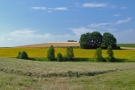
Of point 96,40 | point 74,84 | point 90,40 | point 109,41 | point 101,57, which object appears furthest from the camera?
point 96,40

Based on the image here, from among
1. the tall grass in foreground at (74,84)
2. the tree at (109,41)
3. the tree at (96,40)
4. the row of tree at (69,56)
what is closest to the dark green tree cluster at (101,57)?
the row of tree at (69,56)

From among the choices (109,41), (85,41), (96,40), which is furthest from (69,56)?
(96,40)

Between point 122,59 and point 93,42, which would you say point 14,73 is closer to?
point 122,59

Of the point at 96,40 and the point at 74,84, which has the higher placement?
the point at 96,40

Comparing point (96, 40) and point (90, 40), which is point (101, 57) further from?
point (96, 40)

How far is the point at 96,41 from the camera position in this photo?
105 metres

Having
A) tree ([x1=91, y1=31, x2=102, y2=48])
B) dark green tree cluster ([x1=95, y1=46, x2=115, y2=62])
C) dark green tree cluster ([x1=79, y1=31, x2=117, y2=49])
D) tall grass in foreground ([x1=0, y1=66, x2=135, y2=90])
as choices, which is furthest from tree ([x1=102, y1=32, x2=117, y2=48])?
tall grass in foreground ([x1=0, y1=66, x2=135, y2=90])

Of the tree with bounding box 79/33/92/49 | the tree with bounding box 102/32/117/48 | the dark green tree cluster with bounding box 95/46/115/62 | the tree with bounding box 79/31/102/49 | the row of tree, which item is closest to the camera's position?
the dark green tree cluster with bounding box 95/46/115/62

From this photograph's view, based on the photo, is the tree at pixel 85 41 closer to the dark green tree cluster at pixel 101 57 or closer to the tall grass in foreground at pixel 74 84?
the dark green tree cluster at pixel 101 57

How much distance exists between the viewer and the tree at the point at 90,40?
10169 cm

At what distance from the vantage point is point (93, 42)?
103438mm

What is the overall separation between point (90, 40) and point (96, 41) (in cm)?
286

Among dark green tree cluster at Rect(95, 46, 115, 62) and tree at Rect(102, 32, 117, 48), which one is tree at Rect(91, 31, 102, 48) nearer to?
tree at Rect(102, 32, 117, 48)

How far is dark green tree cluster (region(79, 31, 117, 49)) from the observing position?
4008 inches
